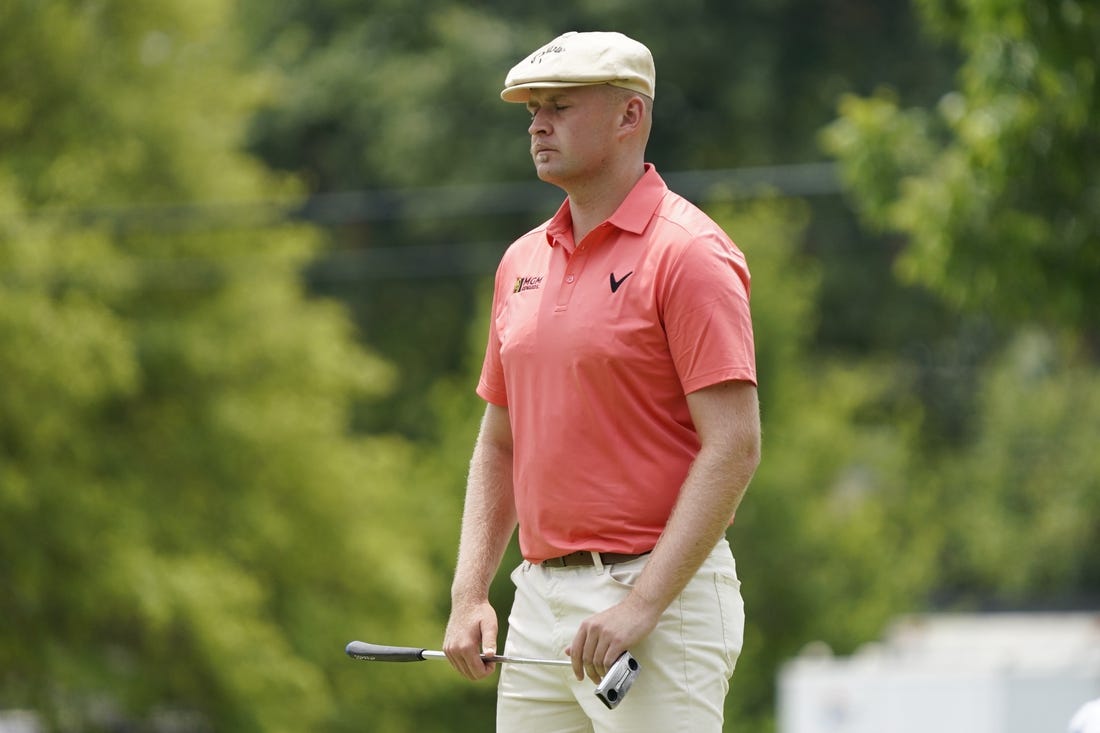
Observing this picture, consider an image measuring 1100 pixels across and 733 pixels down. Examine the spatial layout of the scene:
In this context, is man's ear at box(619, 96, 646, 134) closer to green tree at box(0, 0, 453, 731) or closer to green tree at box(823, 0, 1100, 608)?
green tree at box(823, 0, 1100, 608)

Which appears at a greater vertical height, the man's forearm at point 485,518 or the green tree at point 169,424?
the man's forearm at point 485,518

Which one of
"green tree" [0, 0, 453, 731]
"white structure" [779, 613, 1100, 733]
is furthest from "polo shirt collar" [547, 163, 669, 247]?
"green tree" [0, 0, 453, 731]

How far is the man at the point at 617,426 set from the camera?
3.81 meters

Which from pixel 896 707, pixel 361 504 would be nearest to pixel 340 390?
pixel 361 504

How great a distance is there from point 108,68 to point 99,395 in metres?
3.60

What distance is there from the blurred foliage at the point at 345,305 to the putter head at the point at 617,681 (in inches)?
255

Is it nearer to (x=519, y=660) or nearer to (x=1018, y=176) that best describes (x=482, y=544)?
(x=519, y=660)

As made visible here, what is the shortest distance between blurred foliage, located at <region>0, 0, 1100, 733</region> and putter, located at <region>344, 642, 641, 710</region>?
6.35 meters

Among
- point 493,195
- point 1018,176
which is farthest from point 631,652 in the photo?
point 493,195

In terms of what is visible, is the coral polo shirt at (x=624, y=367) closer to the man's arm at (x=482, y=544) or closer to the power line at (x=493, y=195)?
the man's arm at (x=482, y=544)

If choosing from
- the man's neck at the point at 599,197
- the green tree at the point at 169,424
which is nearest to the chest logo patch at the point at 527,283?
the man's neck at the point at 599,197

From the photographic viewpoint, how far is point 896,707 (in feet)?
50.2

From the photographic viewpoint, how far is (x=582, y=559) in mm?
3973

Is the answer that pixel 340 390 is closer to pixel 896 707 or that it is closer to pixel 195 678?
pixel 195 678
